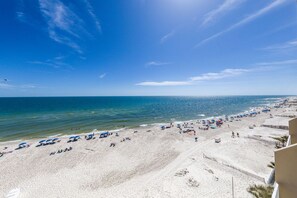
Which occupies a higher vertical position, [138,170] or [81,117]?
[81,117]

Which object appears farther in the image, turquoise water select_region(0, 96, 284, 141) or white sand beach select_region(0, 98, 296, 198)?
turquoise water select_region(0, 96, 284, 141)

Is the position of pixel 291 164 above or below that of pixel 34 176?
above

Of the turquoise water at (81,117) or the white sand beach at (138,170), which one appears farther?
the turquoise water at (81,117)

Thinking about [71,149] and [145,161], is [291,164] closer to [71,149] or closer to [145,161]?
[145,161]

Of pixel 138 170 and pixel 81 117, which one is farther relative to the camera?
pixel 81 117

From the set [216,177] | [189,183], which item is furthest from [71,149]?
[216,177]

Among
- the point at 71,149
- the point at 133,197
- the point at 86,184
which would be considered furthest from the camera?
the point at 71,149

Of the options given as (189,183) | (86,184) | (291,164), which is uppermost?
(291,164)

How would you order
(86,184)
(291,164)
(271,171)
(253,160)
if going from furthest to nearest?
(253,160) < (86,184) < (271,171) < (291,164)
